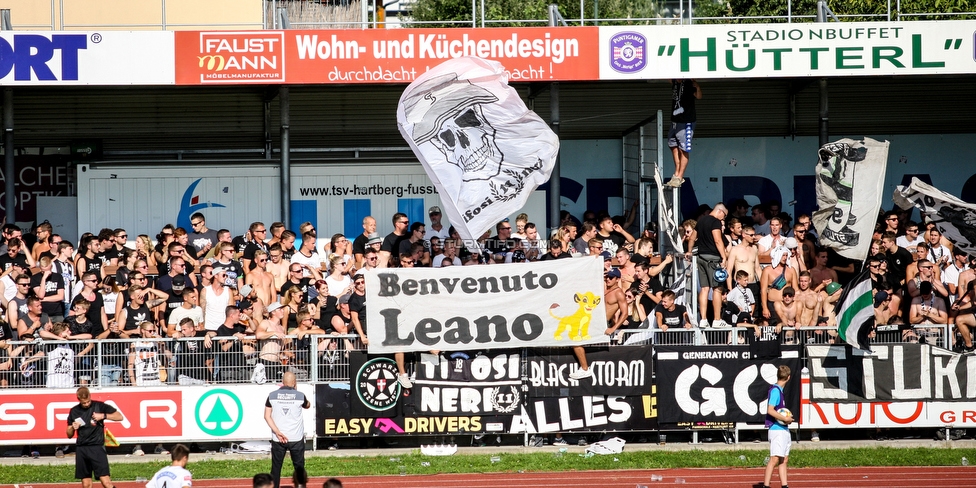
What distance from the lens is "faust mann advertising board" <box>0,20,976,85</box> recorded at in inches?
656

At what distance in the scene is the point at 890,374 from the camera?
14469 millimetres

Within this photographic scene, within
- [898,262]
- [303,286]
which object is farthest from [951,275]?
[303,286]

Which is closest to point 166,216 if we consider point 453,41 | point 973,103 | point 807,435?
point 453,41

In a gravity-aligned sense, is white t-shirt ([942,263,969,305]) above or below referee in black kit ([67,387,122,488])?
above

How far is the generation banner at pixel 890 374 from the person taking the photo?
1441 cm

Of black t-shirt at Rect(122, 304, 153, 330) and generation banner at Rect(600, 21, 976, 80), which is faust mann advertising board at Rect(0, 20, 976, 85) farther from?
black t-shirt at Rect(122, 304, 153, 330)

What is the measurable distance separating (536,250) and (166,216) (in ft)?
22.0

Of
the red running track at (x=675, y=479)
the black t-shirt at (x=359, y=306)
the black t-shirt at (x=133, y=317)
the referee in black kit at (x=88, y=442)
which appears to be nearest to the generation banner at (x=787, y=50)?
the black t-shirt at (x=359, y=306)

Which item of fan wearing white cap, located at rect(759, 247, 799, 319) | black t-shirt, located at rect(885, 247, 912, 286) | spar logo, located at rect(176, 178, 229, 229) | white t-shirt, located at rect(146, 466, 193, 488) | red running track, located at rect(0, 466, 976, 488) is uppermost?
spar logo, located at rect(176, 178, 229, 229)

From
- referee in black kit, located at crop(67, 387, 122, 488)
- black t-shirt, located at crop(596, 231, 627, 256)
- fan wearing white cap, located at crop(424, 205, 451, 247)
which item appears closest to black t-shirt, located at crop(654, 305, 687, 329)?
black t-shirt, located at crop(596, 231, 627, 256)

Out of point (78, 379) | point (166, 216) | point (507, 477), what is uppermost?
point (166, 216)

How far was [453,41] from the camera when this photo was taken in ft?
55.4

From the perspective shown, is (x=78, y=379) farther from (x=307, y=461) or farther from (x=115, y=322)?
(x=307, y=461)

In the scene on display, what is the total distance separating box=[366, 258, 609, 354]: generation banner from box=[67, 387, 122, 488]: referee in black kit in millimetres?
3697
